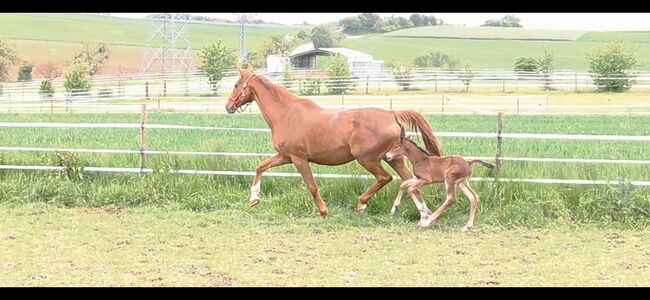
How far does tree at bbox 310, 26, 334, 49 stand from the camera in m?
55.8

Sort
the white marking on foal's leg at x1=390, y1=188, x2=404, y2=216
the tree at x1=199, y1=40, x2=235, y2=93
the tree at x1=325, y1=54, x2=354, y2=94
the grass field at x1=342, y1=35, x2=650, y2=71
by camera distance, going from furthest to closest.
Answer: the grass field at x1=342, y1=35, x2=650, y2=71 → the tree at x1=199, y1=40, x2=235, y2=93 → the tree at x1=325, y1=54, x2=354, y2=94 → the white marking on foal's leg at x1=390, y1=188, x2=404, y2=216

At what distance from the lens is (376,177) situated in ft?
20.5

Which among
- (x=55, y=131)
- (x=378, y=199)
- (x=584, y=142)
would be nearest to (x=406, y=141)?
(x=378, y=199)

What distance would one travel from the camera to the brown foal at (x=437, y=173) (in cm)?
596

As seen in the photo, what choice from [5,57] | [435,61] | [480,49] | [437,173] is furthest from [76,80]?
[480,49]

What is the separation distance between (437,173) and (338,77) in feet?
102

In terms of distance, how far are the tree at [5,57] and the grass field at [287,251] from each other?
43224 millimetres

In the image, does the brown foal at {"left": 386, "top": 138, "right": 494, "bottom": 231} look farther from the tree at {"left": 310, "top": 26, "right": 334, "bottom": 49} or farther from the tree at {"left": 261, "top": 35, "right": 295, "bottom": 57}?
the tree at {"left": 310, "top": 26, "right": 334, "bottom": 49}

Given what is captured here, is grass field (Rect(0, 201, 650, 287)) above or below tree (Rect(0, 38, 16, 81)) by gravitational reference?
below

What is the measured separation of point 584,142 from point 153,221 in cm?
805

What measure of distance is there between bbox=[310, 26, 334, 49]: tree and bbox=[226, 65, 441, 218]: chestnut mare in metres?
Answer: 48.1

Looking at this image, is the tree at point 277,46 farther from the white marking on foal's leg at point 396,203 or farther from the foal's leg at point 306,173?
the foal's leg at point 306,173

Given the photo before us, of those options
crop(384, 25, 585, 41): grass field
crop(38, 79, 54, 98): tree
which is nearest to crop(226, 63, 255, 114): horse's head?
crop(38, 79, 54, 98): tree

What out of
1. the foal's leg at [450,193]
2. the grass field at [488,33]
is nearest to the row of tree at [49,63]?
the grass field at [488,33]
